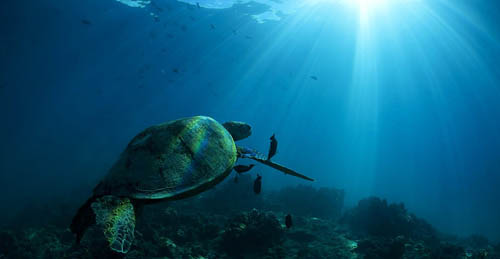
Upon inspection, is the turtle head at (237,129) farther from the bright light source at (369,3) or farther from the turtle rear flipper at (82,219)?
the bright light source at (369,3)

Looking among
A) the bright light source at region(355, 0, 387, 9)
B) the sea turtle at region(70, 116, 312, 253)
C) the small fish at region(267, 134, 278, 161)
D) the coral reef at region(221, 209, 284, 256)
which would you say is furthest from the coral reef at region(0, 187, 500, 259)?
the bright light source at region(355, 0, 387, 9)

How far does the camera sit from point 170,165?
2227 mm

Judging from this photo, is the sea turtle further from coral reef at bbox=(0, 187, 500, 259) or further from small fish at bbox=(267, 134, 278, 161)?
coral reef at bbox=(0, 187, 500, 259)

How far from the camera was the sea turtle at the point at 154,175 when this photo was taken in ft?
5.82

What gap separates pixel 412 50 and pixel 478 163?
3197 inches

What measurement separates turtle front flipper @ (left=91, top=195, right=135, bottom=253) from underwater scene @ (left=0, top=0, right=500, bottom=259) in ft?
0.04

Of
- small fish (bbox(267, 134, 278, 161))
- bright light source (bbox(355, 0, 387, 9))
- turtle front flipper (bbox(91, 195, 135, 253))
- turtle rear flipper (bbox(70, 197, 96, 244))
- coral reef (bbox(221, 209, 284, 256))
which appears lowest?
coral reef (bbox(221, 209, 284, 256))

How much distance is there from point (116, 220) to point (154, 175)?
0.49 m

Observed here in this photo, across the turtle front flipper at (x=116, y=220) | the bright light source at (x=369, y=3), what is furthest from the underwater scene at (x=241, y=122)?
the bright light source at (x=369, y=3)

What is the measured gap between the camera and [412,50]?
127ft

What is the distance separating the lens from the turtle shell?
205cm

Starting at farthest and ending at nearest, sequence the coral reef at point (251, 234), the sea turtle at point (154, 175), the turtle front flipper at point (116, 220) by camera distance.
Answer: the coral reef at point (251, 234)
the sea turtle at point (154, 175)
the turtle front flipper at point (116, 220)

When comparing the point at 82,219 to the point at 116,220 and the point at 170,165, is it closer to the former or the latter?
the point at 116,220

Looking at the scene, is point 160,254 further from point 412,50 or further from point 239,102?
point 239,102
